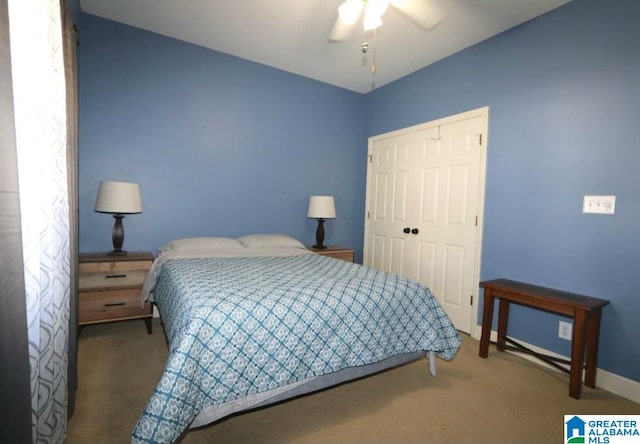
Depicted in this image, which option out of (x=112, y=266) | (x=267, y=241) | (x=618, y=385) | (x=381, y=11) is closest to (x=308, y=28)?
(x=381, y=11)

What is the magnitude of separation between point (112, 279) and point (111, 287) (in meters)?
0.07

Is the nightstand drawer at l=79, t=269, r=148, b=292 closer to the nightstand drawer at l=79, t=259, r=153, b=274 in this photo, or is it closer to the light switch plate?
the nightstand drawer at l=79, t=259, r=153, b=274

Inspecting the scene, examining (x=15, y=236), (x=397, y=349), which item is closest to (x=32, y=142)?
(x=15, y=236)

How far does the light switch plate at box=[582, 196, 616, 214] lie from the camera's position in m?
2.11

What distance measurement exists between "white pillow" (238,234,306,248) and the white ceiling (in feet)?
6.08

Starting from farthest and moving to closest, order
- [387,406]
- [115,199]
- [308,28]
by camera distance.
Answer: [308,28] → [115,199] → [387,406]

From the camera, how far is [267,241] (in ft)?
10.7

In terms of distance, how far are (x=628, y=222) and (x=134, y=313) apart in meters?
3.56

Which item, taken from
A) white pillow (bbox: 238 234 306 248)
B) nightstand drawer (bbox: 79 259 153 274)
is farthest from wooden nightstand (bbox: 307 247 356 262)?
nightstand drawer (bbox: 79 259 153 274)

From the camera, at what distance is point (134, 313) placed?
265 cm

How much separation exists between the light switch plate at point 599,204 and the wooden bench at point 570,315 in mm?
578

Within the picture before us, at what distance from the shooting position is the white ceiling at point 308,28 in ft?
8.07

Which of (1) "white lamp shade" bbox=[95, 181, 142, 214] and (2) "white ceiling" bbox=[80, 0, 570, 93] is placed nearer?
(2) "white ceiling" bbox=[80, 0, 570, 93]

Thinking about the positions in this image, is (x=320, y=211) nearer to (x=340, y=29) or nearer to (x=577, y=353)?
(x=340, y=29)
